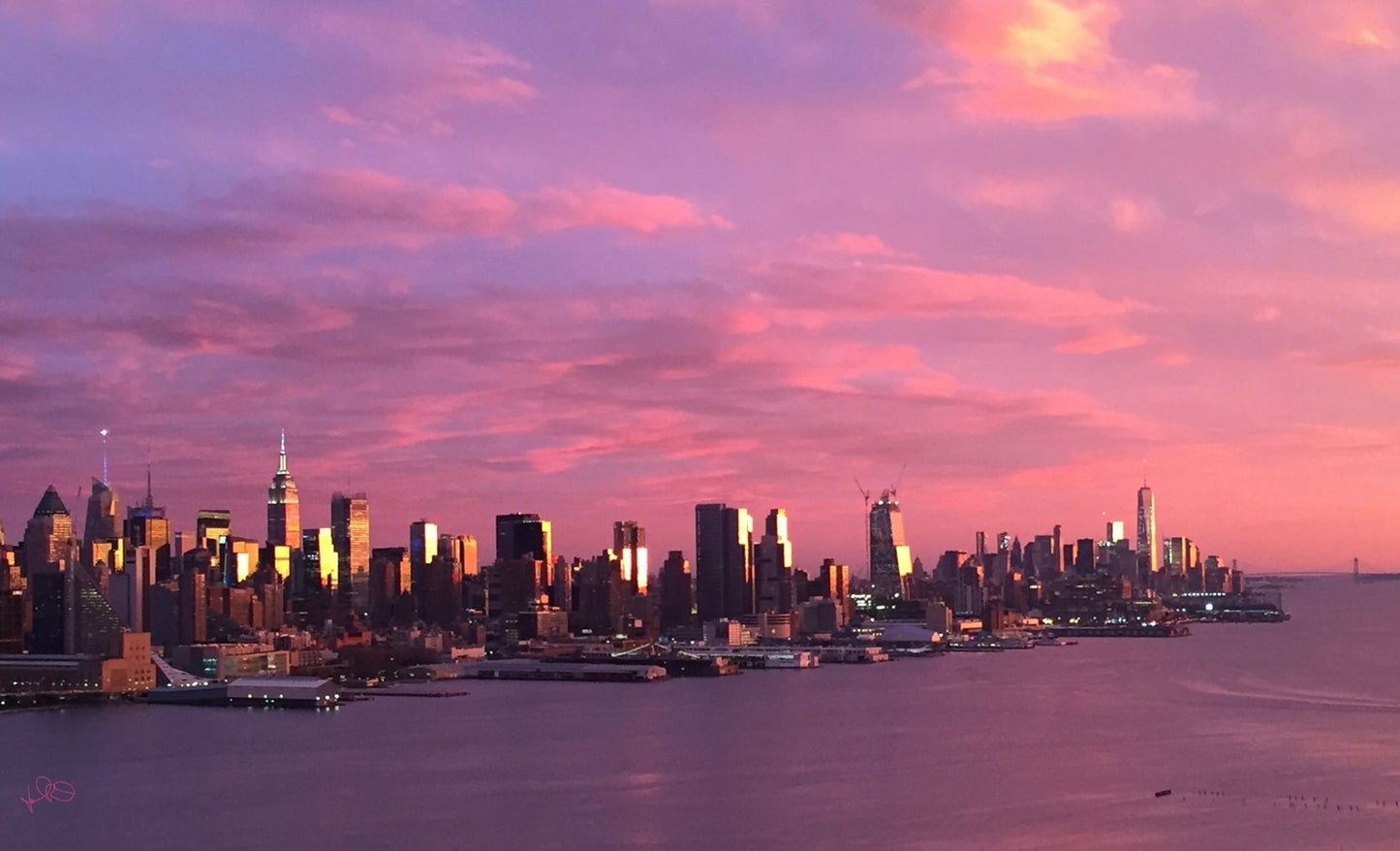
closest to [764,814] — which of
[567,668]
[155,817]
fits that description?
[155,817]

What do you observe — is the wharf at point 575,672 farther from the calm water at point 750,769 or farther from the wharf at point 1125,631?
the wharf at point 1125,631

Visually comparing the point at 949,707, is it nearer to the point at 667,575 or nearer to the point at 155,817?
the point at 155,817

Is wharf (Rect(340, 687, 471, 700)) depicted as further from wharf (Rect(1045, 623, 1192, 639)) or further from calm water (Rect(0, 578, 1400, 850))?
wharf (Rect(1045, 623, 1192, 639))
